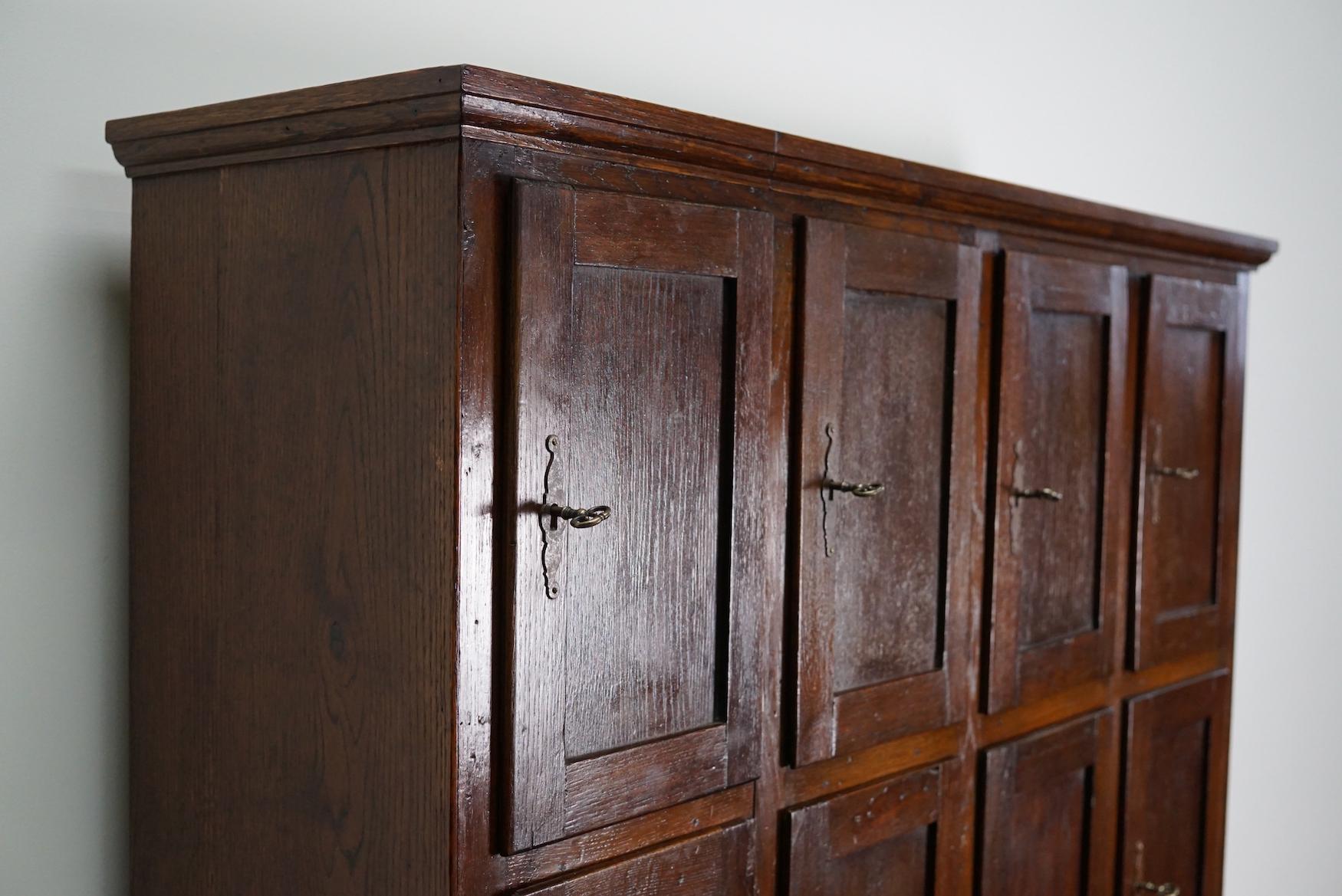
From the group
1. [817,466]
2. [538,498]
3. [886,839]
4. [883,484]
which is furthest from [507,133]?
[886,839]

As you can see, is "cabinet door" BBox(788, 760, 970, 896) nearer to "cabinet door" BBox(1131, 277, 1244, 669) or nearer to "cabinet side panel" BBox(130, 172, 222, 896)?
"cabinet door" BBox(1131, 277, 1244, 669)

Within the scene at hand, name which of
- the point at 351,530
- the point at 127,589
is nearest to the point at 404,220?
the point at 351,530

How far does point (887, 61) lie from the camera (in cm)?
252

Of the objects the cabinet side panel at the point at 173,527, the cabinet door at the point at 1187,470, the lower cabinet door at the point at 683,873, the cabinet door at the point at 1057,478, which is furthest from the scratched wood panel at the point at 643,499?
the cabinet door at the point at 1187,470

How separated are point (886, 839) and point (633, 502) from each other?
2.11ft

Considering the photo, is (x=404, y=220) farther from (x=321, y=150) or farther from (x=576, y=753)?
(x=576, y=753)

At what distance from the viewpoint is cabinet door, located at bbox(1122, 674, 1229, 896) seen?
2.14 metres

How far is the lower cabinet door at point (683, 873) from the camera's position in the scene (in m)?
1.32

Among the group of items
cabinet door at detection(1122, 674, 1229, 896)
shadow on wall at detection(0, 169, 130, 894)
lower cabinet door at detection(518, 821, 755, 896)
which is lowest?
cabinet door at detection(1122, 674, 1229, 896)

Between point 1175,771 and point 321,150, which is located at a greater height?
point 321,150

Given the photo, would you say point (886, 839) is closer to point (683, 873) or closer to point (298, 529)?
point (683, 873)

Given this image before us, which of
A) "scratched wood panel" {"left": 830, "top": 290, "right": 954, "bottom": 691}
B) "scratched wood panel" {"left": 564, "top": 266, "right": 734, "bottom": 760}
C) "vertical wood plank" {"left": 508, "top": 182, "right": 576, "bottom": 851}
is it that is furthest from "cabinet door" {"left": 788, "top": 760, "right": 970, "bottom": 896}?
"vertical wood plank" {"left": 508, "top": 182, "right": 576, "bottom": 851}

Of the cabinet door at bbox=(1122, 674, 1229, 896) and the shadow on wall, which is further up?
the shadow on wall

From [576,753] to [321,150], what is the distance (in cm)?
63
